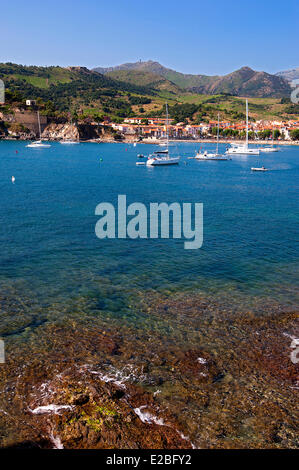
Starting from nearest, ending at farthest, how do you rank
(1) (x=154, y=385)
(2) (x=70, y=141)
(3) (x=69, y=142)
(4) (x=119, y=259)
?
(1) (x=154, y=385) → (4) (x=119, y=259) → (3) (x=69, y=142) → (2) (x=70, y=141)

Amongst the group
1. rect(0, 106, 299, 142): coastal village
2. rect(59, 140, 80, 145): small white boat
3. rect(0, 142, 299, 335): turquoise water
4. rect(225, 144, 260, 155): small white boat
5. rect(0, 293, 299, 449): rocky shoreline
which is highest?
rect(0, 106, 299, 142): coastal village

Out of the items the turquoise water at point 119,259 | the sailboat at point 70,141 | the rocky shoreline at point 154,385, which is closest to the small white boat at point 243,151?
the turquoise water at point 119,259

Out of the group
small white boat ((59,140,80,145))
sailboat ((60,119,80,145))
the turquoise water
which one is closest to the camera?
the turquoise water

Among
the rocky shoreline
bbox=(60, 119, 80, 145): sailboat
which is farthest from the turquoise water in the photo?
bbox=(60, 119, 80, 145): sailboat

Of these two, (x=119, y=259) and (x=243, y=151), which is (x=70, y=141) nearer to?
(x=243, y=151)

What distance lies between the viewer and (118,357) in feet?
34.8

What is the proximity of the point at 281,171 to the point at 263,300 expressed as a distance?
65958mm

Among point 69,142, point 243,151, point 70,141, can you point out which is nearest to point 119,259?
point 243,151

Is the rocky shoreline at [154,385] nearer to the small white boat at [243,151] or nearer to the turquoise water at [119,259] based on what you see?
the turquoise water at [119,259]

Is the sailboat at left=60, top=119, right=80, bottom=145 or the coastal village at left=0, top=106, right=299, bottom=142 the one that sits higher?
the coastal village at left=0, top=106, right=299, bottom=142

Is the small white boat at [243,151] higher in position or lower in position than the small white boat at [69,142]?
lower

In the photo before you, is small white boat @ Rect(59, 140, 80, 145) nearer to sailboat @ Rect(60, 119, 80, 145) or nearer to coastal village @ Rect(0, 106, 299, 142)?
sailboat @ Rect(60, 119, 80, 145)
